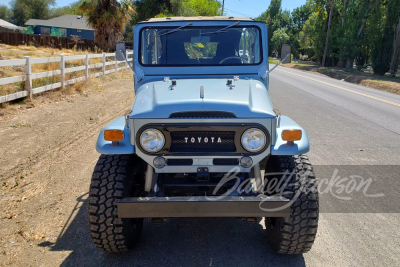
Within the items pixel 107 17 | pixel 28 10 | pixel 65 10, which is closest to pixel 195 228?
pixel 107 17

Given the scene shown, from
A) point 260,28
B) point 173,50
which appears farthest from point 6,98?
point 260,28

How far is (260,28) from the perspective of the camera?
4520 mm

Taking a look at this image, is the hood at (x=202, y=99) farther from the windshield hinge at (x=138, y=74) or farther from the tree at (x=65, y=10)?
the tree at (x=65, y=10)

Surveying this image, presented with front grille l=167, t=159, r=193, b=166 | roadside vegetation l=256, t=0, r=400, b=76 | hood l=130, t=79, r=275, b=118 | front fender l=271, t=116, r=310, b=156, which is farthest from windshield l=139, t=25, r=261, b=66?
roadside vegetation l=256, t=0, r=400, b=76

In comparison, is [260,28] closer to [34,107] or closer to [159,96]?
[159,96]

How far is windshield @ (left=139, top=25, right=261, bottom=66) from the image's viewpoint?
176 inches

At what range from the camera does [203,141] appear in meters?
3.19

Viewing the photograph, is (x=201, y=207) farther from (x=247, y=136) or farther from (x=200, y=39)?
(x=200, y=39)

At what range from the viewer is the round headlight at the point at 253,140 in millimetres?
3138

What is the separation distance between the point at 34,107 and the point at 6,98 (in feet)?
2.79

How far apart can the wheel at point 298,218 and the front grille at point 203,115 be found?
757 millimetres

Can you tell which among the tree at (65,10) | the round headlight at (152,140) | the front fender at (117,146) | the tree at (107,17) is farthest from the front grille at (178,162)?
the tree at (65,10)

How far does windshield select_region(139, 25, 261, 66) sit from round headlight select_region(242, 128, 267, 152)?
4.97 feet

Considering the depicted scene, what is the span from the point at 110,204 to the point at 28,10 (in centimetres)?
9081
